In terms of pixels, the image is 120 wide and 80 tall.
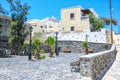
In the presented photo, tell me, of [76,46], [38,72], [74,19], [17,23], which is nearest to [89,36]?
[76,46]

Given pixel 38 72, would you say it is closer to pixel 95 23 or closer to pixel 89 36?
pixel 89 36

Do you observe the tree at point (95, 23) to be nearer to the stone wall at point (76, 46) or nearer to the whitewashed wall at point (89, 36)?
the whitewashed wall at point (89, 36)

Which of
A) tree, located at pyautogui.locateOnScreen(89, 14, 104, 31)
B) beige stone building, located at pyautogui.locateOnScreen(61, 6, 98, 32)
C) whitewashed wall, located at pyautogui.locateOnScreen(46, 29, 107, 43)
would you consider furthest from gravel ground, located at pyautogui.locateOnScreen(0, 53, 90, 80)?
tree, located at pyautogui.locateOnScreen(89, 14, 104, 31)

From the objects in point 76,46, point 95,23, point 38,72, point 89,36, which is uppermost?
point 95,23

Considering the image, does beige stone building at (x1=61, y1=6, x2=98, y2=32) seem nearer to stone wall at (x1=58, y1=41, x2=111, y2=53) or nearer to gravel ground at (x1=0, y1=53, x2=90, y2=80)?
stone wall at (x1=58, y1=41, x2=111, y2=53)

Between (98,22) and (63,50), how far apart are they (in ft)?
50.7

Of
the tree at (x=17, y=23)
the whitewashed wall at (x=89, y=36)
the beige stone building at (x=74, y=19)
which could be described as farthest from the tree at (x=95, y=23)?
the tree at (x=17, y=23)

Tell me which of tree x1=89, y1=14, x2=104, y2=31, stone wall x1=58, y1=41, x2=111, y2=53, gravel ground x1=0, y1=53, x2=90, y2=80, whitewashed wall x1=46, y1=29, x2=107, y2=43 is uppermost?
tree x1=89, y1=14, x2=104, y2=31

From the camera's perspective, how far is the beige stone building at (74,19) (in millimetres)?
43281

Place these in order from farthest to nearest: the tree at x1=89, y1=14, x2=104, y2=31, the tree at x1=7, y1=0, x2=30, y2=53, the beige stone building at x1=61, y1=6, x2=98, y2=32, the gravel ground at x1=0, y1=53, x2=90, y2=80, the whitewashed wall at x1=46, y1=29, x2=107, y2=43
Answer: the tree at x1=89, y1=14, x2=104, y2=31 → the beige stone building at x1=61, y1=6, x2=98, y2=32 → the whitewashed wall at x1=46, y1=29, x2=107, y2=43 → the tree at x1=7, y1=0, x2=30, y2=53 → the gravel ground at x1=0, y1=53, x2=90, y2=80

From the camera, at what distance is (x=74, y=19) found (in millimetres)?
43969

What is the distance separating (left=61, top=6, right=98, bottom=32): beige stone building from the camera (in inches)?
1704

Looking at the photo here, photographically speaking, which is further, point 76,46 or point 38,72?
point 76,46

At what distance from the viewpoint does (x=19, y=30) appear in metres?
27.6
